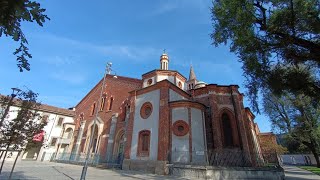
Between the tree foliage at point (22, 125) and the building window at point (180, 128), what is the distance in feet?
37.7

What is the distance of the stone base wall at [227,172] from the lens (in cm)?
1381

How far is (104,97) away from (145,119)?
12.2m

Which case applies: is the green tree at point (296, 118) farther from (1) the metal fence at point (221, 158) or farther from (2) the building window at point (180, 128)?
(2) the building window at point (180, 128)

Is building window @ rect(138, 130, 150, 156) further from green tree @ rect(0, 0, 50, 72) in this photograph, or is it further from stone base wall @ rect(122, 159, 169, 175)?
green tree @ rect(0, 0, 50, 72)

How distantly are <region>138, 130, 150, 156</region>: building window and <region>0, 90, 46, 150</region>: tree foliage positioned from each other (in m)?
10.1

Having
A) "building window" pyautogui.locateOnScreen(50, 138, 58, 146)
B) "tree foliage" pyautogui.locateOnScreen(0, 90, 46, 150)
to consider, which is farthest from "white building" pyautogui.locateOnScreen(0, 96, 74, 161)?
"tree foliage" pyautogui.locateOnScreen(0, 90, 46, 150)

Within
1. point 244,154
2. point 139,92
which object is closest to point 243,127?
point 244,154

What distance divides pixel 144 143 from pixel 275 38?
1423 centimetres

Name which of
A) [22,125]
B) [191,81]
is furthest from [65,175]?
[191,81]

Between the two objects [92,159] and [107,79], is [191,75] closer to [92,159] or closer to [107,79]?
[107,79]

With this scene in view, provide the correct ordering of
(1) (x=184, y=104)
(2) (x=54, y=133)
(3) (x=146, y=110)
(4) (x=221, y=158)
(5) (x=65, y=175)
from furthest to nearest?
1. (2) (x=54, y=133)
2. (3) (x=146, y=110)
3. (1) (x=184, y=104)
4. (4) (x=221, y=158)
5. (5) (x=65, y=175)

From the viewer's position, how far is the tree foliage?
9242 millimetres

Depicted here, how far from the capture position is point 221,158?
59.0ft

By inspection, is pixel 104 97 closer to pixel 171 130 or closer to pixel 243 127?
pixel 171 130
